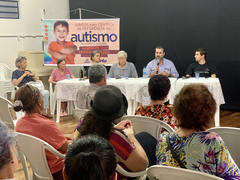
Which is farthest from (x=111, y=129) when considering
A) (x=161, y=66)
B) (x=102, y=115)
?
(x=161, y=66)

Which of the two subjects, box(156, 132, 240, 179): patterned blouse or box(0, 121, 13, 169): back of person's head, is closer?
box(0, 121, 13, 169): back of person's head

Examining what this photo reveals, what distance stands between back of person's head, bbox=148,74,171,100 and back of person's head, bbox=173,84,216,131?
903mm

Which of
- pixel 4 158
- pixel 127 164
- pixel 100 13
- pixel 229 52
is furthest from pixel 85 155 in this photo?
pixel 100 13

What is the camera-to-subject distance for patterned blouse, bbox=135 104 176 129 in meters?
2.47

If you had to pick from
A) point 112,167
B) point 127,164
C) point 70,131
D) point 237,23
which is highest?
point 237,23

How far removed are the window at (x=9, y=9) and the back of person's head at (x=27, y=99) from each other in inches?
201

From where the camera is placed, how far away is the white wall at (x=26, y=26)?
697cm

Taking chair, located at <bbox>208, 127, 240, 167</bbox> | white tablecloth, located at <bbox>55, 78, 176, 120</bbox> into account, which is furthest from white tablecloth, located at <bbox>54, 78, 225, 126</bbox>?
chair, located at <bbox>208, 127, 240, 167</bbox>

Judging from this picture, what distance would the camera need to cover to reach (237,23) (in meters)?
6.20

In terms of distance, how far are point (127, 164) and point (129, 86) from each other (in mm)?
3475

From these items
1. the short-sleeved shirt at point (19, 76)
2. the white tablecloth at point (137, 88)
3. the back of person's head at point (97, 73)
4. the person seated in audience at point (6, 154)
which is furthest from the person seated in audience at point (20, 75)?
the person seated in audience at point (6, 154)

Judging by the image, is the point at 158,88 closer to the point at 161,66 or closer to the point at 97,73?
the point at 97,73

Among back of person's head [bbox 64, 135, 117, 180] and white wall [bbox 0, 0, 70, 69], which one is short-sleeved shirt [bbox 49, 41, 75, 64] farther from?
back of person's head [bbox 64, 135, 117, 180]

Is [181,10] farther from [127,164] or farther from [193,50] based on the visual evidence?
[127,164]
